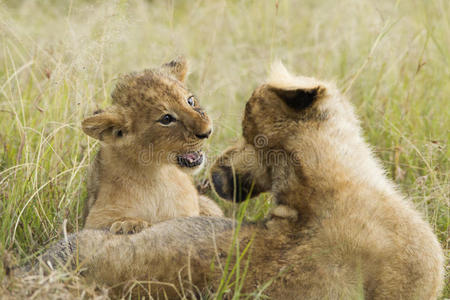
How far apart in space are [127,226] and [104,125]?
894mm

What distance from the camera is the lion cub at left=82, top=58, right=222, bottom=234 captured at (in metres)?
4.80

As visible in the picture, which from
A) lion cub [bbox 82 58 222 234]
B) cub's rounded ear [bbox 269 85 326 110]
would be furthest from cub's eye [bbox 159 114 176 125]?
cub's rounded ear [bbox 269 85 326 110]

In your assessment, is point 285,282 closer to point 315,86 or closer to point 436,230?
point 315,86

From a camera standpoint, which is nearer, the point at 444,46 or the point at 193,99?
the point at 193,99

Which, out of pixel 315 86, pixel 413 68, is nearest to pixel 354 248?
pixel 315 86

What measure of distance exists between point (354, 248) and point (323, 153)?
2.03 ft

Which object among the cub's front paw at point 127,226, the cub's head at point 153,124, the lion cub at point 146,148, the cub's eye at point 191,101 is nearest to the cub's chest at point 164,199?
the lion cub at point 146,148

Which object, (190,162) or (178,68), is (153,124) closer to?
(190,162)

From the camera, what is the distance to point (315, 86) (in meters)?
3.81

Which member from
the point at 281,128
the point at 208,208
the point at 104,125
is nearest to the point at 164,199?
the point at 208,208

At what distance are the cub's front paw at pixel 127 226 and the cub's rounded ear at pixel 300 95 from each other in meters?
1.32

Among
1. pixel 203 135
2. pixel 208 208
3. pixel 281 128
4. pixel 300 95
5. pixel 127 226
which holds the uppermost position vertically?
pixel 300 95

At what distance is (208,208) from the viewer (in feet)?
17.9

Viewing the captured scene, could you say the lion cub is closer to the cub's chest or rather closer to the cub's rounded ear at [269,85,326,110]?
the cub's chest
